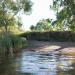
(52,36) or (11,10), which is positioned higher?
(11,10)

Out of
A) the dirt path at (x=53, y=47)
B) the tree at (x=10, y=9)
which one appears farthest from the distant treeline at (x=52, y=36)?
the tree at (x=10, y=9)

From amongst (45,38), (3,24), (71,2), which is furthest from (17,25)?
(71,2)

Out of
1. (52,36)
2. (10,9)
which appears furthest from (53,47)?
(10,9)

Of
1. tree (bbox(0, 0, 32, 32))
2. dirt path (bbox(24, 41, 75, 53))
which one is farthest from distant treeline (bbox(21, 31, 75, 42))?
tree (bbox(0, 0, 32, 32))

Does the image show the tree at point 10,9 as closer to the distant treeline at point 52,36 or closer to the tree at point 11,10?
the tree at point 11,10

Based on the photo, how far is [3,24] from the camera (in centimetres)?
4900

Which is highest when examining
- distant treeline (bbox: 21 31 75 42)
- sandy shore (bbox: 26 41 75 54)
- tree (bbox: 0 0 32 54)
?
tree (bbox: 0 0 32 54)

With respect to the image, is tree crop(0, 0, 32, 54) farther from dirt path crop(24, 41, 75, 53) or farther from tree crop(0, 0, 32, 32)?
dirt path crop(24, 41, 75, 53)

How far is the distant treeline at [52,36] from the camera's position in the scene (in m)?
36.3

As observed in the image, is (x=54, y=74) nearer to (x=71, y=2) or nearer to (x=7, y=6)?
(x=71, y=2)

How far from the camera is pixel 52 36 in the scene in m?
37.7

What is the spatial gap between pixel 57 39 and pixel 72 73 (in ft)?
81.3

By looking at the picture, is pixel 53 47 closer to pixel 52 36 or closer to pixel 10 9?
pixel 52 36

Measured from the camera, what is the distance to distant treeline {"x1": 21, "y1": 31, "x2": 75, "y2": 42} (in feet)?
119
